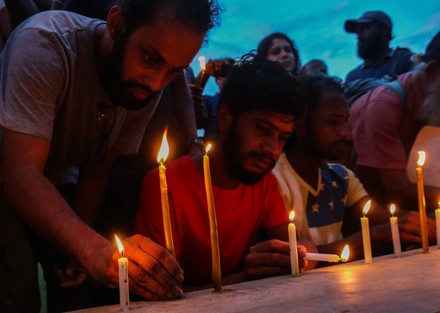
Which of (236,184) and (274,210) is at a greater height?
(236,184)

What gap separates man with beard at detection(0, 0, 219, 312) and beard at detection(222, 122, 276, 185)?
461 mm

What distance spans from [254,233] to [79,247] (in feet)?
3.77

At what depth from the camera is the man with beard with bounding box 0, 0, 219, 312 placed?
5.00ft

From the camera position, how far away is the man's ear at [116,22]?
2.02m

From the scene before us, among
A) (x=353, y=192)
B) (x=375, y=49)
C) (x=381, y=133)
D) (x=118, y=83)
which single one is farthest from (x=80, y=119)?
(x=375, y=49)

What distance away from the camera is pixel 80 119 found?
6.82 ft

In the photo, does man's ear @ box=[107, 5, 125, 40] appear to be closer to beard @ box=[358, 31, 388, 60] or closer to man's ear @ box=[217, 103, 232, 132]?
man's ear @ box=[217, 103, 232, 132]

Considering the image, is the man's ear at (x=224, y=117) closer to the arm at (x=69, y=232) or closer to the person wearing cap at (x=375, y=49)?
the arm at (x=69, y=232)

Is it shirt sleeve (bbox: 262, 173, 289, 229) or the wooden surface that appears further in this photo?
shirt sleeve (bbox: 262, 173, 289, 229)

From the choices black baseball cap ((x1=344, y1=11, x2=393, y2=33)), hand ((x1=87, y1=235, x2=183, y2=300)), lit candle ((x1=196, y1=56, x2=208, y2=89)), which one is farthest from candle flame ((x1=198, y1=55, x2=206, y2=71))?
black baseball cap ((x1=344, y1=11, x2=393, y2=33))

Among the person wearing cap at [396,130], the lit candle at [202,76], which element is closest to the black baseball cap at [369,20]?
the person wearing cap at [396,130]

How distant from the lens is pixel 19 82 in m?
1.73

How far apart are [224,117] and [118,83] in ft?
2.69

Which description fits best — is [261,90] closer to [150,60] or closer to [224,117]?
[224,117]
